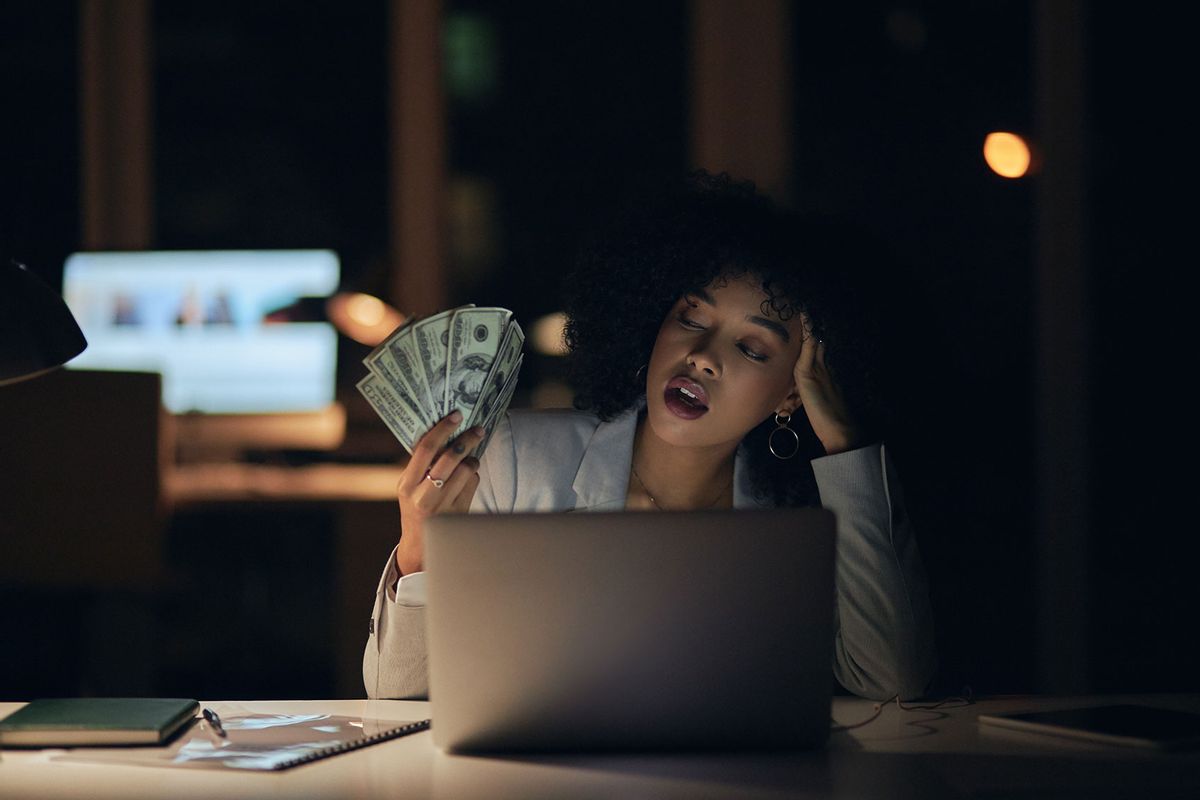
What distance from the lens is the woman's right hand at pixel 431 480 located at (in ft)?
5.35

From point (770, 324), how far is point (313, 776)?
3.55ft

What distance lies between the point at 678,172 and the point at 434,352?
2579 millimetres

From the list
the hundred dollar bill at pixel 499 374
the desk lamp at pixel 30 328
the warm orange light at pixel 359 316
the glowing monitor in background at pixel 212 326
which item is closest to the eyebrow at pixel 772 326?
the hundred dollar bill at pixel 499 374

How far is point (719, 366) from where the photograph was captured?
1.93 metres

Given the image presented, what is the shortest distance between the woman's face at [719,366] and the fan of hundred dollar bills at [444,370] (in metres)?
0.29

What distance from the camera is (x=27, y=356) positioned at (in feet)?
4.39

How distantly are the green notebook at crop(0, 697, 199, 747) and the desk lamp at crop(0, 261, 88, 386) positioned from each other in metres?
0.34

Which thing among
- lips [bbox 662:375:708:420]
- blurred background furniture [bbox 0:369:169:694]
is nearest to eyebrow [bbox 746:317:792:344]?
lips [bbox 662:375:708:420]

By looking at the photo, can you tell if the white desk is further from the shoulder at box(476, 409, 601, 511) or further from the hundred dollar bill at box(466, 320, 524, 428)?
the shoulder at box(476, 409, 601, 511)

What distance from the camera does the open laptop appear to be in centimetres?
115

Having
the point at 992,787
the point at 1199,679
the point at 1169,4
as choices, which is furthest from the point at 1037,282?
the point at 992,787

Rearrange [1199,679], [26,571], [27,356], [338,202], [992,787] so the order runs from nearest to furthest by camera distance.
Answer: [992,787]
[27,356]
[26,571]
[1199,679]
[338,202]

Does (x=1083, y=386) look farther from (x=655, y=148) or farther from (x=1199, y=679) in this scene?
(x=655, y=148)

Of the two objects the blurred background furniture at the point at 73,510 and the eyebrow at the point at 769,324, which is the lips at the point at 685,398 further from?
the blurred background furniture at the point at 73,510
